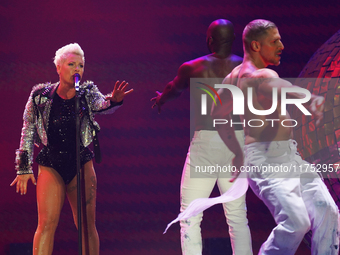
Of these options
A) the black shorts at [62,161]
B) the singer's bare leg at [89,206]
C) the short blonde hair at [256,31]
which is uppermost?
the short blonde hair at [256,31]

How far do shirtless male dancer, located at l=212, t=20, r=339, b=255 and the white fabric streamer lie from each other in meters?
0.07

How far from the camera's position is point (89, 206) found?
265 cm

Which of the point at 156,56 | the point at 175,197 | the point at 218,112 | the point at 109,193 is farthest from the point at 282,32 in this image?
the point at 109,193

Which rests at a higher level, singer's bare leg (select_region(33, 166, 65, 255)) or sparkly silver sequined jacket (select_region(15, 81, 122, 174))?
sparkly silver sequined jacket (select_region(15, 81, 122, 174))

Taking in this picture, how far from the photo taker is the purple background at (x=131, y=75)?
3408 millimetres

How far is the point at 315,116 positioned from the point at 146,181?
1.98 meters

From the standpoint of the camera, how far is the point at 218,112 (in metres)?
2.56

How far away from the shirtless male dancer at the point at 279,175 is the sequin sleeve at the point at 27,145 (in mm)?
1355

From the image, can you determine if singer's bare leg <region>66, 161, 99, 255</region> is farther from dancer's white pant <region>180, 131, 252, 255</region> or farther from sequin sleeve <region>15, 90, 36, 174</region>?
dancer's white pant <region>180, 131, 252, 255</region>

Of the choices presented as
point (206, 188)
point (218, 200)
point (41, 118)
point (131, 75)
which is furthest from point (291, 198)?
point (131, 75)

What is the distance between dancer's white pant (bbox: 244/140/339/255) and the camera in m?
1.98

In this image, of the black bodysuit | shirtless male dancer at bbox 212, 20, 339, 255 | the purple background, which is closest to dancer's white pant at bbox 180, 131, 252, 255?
shirtless male dancer at bbox 212, 20, 339, 255

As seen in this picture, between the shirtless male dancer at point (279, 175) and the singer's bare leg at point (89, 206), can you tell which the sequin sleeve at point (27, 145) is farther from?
the shirtless male dancer at point (279, 175)

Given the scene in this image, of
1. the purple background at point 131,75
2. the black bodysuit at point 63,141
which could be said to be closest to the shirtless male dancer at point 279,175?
the black bodysuit at point 63,141
